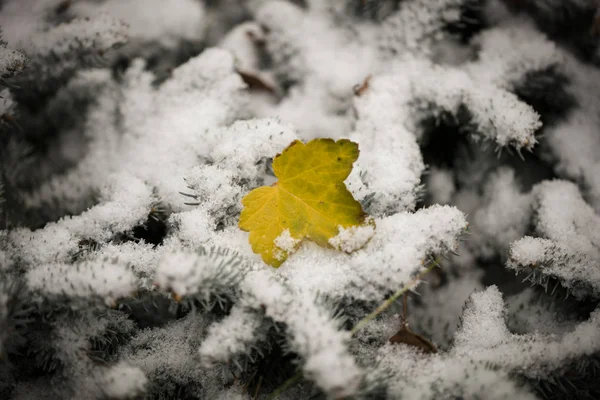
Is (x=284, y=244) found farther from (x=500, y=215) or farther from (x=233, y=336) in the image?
(x=500, y=215)

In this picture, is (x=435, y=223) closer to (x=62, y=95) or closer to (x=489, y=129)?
(x=489, y=129)

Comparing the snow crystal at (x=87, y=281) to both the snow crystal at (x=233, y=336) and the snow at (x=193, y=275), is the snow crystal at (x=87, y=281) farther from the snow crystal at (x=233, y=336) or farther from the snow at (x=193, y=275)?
the snow crystal at (x=233, y=336)

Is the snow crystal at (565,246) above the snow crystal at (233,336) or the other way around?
above

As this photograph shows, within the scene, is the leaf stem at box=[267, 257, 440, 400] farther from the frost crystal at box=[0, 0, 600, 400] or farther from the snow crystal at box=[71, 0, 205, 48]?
the snow crystal at box=[71, 0, 205, 48]

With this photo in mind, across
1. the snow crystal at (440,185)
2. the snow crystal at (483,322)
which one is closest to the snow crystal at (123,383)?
the snow crystal at (483,322)

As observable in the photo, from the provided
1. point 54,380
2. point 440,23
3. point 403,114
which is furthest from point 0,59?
point 440,23

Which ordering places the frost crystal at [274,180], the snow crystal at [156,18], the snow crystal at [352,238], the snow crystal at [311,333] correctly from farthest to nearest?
the snow crystal at [156,18]
the snow crystal at [352,238]
the frost crystal at [274,180]
the snow crystal at [311,333]

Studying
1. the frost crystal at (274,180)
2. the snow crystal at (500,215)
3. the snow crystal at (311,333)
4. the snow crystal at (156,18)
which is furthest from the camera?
the snow crystal at (156,18)

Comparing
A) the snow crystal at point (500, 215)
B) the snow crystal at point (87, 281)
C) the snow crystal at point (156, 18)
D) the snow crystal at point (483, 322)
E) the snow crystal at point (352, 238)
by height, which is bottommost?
the snow crystal at point (483, 322)

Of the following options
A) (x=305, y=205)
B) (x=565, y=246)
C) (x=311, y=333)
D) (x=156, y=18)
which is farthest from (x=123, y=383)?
(x=156, y=18)

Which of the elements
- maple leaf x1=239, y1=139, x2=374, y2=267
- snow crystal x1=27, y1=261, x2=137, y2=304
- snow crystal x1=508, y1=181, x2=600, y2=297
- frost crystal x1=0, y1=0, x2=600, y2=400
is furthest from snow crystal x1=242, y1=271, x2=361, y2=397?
snow crystal x1=508, y1=181, x2=600, y2=297
